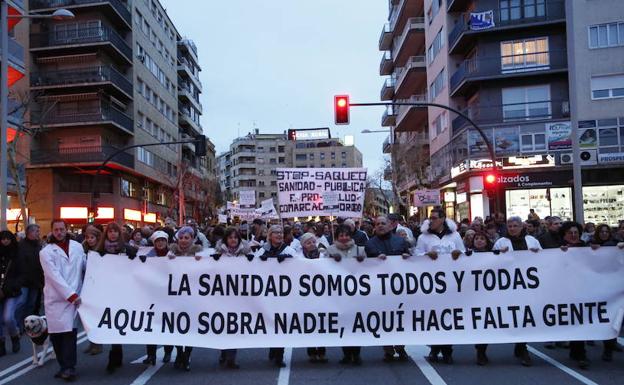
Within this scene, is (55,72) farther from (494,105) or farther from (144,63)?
(494,105)

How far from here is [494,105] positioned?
1347 inches

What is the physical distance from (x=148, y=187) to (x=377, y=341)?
52500 mm

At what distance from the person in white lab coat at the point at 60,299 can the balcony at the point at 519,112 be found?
92.5ft

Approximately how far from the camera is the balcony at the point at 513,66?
33.1m

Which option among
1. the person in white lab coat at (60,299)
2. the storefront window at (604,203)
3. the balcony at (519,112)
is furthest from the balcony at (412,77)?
the person in white lab coat at (60,299)

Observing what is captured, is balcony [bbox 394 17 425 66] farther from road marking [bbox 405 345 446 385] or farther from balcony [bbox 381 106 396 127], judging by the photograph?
road marking [bbox 405 345 446 385]

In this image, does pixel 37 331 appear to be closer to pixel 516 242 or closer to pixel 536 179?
pixel 516 242

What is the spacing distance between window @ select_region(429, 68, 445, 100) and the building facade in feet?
11.8

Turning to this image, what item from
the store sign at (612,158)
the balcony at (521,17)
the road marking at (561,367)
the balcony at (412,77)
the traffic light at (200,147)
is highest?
the balcony at (412,77)

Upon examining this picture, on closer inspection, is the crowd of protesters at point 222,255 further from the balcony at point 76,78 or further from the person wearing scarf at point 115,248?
the balcony at point 76,78

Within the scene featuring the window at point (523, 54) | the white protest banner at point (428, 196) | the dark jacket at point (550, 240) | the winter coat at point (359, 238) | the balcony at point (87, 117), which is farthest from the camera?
the balcony at point (87, 117)

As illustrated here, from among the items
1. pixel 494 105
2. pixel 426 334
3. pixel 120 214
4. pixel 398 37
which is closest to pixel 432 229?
pixel 426 334

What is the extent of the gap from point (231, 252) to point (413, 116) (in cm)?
4220

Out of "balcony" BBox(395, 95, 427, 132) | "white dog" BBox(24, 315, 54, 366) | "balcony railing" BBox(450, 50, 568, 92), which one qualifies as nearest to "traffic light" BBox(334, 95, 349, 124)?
"white dog" BBox(24, 315, 54, 366)
